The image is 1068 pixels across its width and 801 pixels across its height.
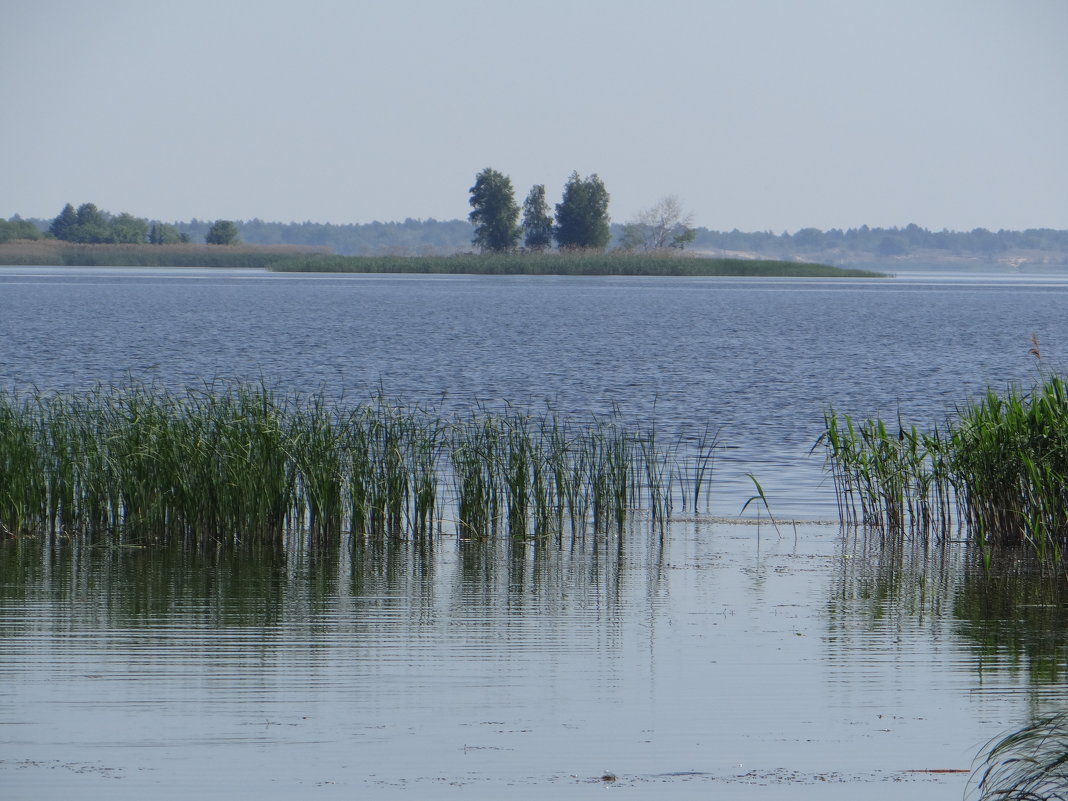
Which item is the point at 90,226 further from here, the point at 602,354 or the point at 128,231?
the point at 602,354

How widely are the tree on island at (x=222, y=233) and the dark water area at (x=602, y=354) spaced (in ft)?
195

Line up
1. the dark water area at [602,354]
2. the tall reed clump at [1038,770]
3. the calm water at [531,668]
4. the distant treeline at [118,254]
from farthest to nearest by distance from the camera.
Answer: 1. the distant treeline at [118,254]
2. the dark water area at [602,354]
3. the calm water at [531,668]
4. the tall reed clump at [1038,770]

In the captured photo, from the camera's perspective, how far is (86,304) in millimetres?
65438

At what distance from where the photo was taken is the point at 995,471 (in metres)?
10.5

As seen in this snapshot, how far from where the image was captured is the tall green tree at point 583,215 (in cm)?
11831

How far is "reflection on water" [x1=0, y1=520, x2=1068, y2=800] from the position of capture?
548 cm

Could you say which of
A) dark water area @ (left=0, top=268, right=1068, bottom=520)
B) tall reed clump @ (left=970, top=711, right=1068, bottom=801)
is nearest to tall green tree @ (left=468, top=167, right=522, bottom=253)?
dark water area @ (left=0, top=268, right=1068, bottom=520)

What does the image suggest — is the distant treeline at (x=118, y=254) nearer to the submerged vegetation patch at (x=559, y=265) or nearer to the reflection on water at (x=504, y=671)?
the submerged vegetation patch at (x=559, y=265)

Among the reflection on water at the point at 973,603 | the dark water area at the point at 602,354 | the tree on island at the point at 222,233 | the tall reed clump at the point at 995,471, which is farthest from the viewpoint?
the tree on island at the point at 222,233

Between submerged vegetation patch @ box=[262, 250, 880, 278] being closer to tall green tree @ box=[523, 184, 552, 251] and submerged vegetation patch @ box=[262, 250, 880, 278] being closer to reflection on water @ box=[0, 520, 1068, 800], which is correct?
tall green tree @ box=[523, 184, 552, 251]

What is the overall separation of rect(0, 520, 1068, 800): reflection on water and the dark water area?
4290 mm

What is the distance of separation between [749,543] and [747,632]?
343 centimetres

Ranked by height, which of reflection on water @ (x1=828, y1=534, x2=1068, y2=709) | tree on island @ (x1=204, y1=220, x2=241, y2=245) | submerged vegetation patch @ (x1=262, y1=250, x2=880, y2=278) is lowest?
reflection on water @ (x1=828, y1=534, x2=1068, y2=709)

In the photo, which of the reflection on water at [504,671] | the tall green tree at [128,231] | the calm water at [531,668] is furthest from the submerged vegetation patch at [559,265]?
the reflection on water at [504,671]
